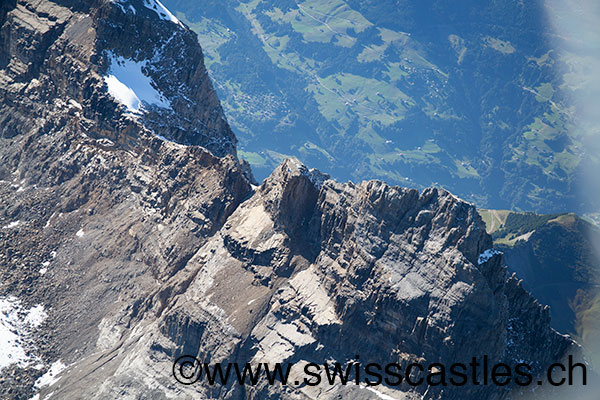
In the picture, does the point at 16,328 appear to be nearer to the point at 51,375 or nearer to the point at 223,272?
the point at 51,375

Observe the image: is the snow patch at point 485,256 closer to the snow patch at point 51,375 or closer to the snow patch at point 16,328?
the snow patch at point 51,375

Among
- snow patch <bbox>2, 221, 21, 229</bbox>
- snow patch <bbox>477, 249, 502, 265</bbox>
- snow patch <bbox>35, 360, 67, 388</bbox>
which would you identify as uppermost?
snow patch <bbox>477, 249, 502, 265</bbox>

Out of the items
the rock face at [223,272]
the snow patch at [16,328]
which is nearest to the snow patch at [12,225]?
the rock face at [223,272]

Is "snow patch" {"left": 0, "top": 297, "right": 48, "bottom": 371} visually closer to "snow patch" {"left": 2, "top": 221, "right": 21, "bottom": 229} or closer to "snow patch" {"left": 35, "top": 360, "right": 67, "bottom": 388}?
"snow patch" {"left": 35, "top": 360, "right": 67, "bottom": 388}

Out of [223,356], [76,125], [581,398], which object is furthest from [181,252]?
[581,398]

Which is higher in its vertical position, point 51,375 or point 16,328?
point 16,328

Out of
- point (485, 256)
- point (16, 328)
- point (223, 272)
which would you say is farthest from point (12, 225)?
point (485, 256)

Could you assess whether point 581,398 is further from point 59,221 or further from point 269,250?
point 59,221

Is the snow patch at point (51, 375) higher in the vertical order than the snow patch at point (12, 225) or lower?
lower

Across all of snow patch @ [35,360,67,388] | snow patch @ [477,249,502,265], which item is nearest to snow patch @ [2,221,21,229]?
snow patch @ [35,360,67,388]
